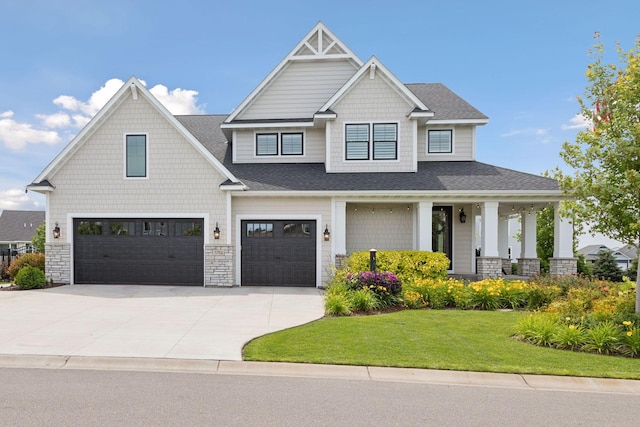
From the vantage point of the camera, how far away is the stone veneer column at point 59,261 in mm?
13531

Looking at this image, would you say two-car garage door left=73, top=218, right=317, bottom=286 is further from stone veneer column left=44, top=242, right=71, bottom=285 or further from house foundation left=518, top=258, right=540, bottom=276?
house foundation left=518, top=258, right=540, bottom=276

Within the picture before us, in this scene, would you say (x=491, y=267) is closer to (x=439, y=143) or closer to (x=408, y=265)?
(x=408, y=265)

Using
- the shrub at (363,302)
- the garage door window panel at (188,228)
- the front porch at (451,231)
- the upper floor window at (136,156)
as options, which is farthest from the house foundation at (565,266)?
the upper floor window at (136,156)

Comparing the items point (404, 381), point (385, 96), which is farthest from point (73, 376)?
point (385, 96)

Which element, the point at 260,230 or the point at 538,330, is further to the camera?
the point at 260,230

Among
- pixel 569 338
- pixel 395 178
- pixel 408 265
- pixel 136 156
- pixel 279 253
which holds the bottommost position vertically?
pixel 569 338

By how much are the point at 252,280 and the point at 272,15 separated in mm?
10079

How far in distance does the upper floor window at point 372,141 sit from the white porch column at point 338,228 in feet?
7.85

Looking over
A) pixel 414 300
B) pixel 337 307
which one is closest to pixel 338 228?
pixel 414 300

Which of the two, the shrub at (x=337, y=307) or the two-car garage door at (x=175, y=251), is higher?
the two-car garage door at (x=175, y=251)

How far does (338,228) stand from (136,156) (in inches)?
321

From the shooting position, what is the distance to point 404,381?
521 cm

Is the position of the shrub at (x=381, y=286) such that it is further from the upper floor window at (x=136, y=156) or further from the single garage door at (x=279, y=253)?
the upper floor window at (x=136, y=156)

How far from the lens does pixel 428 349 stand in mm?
6305
